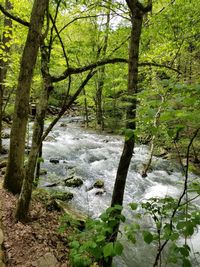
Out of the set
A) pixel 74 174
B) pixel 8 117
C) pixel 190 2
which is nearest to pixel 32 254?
pixel 74 174

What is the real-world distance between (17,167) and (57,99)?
20758 mm

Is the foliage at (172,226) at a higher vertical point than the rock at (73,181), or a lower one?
higher

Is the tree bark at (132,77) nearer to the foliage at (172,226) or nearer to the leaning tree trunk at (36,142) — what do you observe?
the foliage at (172,226)

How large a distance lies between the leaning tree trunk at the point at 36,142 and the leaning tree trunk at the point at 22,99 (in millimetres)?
526

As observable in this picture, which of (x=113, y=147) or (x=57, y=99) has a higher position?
(x=57, y=99)

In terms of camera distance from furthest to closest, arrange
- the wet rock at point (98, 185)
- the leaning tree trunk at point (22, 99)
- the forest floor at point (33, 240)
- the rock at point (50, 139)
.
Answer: the rock at point (50, 139), the wet rock at point (98, 185), the leaning tree trunk at point (22, 99), the forest floor at point (33, 240)

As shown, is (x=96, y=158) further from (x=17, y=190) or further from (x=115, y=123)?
(x=115, y=123)

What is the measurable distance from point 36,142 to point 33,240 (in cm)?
151

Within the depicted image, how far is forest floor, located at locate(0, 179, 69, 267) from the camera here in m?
3.40

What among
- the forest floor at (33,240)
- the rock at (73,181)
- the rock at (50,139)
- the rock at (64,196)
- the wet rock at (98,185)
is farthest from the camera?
the rock at (50,139)

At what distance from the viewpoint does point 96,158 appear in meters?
11.1

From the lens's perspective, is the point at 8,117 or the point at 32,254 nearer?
the point at 32,254

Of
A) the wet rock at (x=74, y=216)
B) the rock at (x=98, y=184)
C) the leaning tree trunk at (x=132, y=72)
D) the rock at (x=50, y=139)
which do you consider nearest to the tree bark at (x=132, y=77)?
the leaning tree trunk at (x=132, y=72)

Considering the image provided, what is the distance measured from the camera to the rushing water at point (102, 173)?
21.1ft
